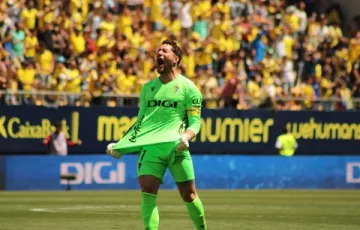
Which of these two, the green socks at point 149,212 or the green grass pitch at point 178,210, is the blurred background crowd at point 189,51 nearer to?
the green grass pitch at point 178,210

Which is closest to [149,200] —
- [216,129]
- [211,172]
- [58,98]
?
[58,98]

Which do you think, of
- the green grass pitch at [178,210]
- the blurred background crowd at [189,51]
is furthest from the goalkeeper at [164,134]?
the blurred background crowd at [189,51]

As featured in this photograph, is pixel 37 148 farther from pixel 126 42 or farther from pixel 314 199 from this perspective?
pixel 314 199

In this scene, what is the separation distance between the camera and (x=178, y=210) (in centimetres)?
1891

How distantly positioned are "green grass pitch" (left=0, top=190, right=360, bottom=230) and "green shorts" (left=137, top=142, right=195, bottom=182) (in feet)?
11.7

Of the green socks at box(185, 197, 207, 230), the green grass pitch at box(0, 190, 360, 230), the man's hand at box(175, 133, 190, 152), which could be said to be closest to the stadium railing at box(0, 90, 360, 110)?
the green grass pitch at box(0, 190, 360, 230)

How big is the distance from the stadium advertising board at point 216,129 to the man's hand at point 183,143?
15945 millimetres

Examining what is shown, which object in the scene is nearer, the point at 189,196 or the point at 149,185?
the point at 149,185

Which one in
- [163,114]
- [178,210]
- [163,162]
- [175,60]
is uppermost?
[175,60]

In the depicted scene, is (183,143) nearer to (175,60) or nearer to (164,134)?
(164,134)

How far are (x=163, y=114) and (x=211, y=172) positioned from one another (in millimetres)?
17735

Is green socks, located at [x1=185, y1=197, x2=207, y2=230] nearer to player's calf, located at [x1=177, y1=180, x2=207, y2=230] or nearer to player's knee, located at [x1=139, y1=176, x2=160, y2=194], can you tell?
player's calf, located at [x1=177, y1=180, x2=207, y2=230]

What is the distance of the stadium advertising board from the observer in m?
26.9

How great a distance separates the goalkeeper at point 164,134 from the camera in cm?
1083
